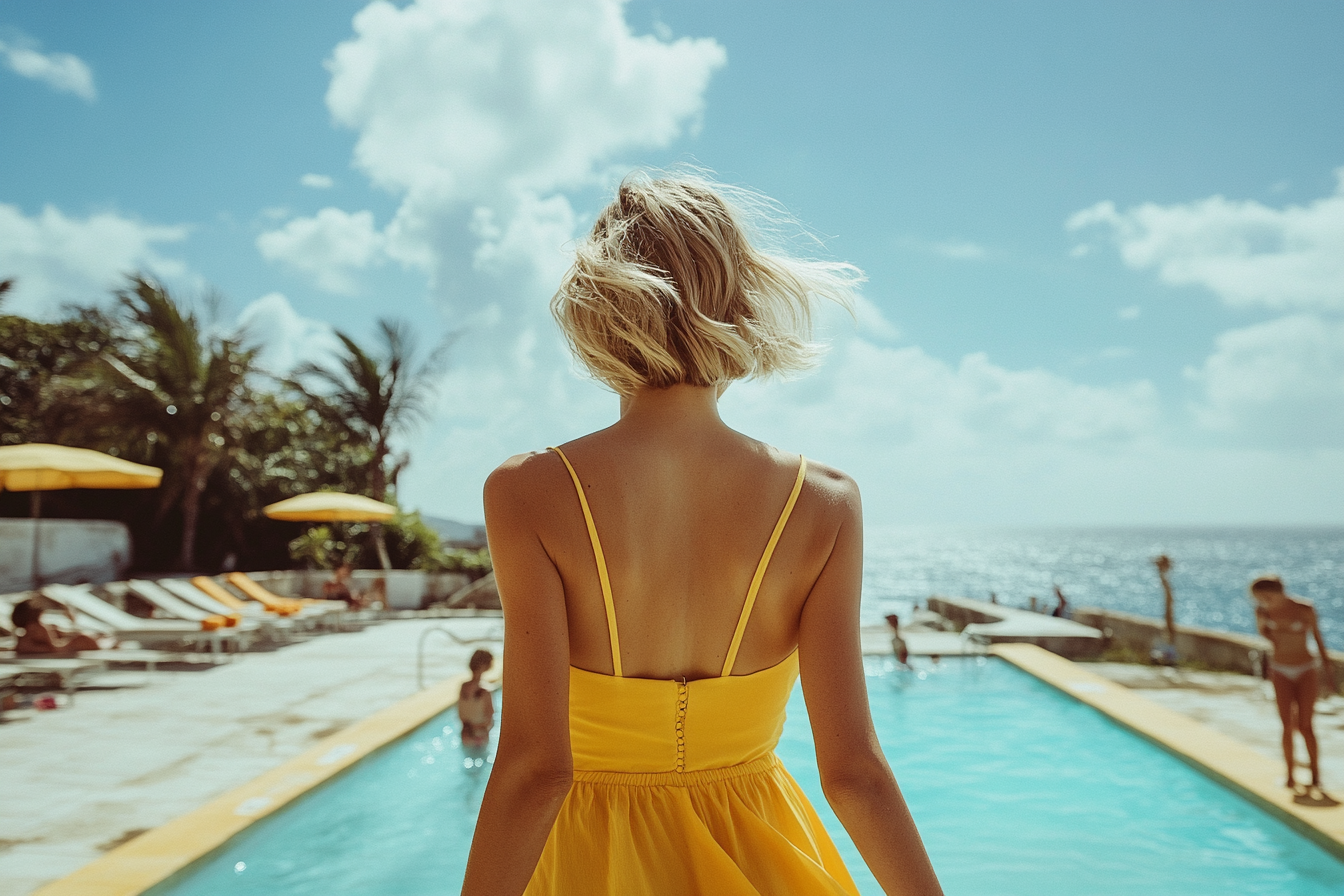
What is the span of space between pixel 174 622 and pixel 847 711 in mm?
13469

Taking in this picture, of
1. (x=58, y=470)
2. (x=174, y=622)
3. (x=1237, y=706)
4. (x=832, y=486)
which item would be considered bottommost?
(x=1237, y=706)

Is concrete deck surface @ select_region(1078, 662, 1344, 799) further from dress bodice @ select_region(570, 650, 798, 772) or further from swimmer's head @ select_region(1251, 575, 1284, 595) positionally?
dress bodice @ select_region(570, 650, 798, 772)

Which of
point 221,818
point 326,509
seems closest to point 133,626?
point 326,509

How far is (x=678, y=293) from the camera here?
110 centimetres

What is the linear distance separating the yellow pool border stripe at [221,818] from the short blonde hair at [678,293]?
4221mm

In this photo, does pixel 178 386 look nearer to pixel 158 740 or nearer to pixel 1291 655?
pixel 158 740

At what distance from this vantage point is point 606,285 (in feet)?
3.60

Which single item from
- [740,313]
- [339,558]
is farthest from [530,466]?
[339,558]

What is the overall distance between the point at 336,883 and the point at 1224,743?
6.42 metres

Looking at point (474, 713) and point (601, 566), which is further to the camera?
point (474, 713)

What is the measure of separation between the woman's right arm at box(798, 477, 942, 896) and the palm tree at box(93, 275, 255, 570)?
838 inches

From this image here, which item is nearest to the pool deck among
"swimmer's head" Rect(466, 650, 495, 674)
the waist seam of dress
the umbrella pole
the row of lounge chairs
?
the row of lounge chairs

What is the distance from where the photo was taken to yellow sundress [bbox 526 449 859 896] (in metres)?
1.10

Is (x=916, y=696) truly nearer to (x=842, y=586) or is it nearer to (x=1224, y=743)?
(x=1224, y=743)
